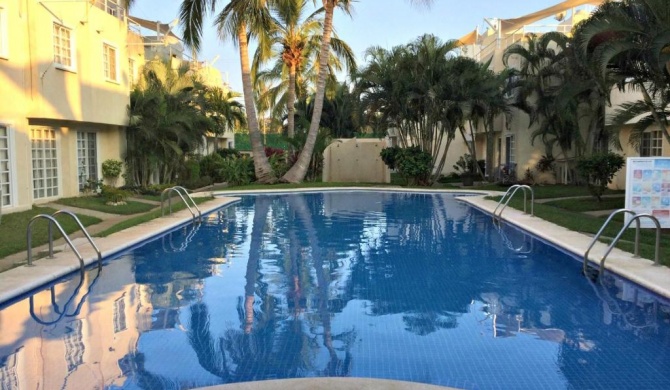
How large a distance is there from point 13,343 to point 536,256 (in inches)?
326

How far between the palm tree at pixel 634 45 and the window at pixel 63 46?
13994 millimetres

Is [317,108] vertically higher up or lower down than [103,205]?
higher up

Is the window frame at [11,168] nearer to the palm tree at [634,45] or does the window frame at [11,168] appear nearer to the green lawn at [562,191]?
the palm tree at [634,45]

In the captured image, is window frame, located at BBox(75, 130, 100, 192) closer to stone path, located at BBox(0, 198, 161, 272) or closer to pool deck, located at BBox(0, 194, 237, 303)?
stone path, located at BBox(0, 198, 161, 272)

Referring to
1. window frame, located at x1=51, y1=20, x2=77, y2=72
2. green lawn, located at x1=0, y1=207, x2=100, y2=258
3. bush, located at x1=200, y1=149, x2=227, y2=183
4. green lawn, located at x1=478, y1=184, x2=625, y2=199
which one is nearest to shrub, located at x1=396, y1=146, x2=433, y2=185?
green lawn, located at x1=478, y1=184, x2=625, y2=199

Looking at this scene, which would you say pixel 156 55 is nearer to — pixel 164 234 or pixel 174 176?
pixel 174 176

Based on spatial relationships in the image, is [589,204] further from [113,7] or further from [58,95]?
[113,7]

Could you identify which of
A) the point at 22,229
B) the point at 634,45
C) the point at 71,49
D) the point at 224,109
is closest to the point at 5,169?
the point at 22,229

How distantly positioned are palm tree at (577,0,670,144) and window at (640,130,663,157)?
19.7 feet

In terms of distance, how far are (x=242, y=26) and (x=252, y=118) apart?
394 centimetres

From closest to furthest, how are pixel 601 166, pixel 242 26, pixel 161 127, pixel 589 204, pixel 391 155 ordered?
pixel 601 166
pixel 589 204
pixel 161 127
pixel 242 26
pixel 391 155

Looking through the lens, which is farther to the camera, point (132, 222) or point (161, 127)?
point (161, 127)

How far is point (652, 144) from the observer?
20.6 meters

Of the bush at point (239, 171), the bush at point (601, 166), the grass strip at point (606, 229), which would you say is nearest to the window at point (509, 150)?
the bush at point (601, 166)
